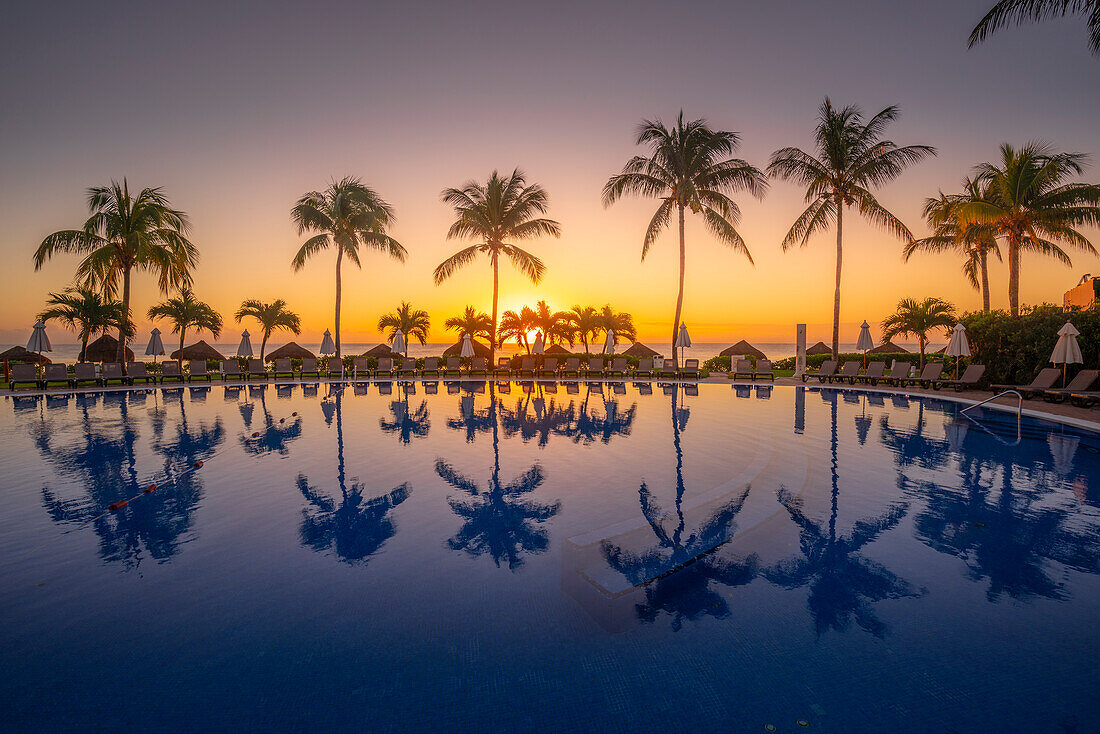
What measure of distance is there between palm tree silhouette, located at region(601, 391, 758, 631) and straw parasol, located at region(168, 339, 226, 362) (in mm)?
35258

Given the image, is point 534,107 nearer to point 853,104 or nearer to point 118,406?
point 853,104

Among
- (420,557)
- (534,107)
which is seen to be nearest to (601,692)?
(420,557)

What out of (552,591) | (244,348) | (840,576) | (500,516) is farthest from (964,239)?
(244,348)

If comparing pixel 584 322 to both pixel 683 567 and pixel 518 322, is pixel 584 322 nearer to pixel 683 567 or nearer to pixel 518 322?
pixel 518 322

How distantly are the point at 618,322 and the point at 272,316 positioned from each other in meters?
26.9

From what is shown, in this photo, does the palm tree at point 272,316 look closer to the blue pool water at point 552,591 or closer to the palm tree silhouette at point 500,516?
the blue pool water at point 552,591

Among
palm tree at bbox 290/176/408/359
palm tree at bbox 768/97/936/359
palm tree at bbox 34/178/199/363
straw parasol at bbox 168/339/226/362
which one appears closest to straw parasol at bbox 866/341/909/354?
palm tree at bbox 768/97/936/359

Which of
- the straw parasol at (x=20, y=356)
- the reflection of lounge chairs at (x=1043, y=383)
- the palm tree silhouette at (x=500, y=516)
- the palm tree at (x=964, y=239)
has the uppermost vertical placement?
the palm tree at (x=964, y=239)

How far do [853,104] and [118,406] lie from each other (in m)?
29.3

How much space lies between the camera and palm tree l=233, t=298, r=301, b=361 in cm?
3205

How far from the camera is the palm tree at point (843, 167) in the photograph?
18734 millimetres

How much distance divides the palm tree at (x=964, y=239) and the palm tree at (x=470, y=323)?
2677 cm

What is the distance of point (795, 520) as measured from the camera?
4578mm

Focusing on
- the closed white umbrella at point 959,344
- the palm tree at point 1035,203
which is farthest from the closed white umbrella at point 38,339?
the palm tree at point 1035,203
